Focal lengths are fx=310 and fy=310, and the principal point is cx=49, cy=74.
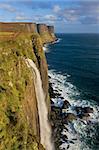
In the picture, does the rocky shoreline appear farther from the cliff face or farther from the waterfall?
the cliff face

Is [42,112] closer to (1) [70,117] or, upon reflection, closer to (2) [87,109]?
(1) [70,117]

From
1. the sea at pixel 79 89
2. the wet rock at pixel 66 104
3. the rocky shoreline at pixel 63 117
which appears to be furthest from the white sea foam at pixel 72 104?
the wet rock at pixel 66 104

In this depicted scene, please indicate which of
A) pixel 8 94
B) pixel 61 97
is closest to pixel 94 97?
pixel 61 97

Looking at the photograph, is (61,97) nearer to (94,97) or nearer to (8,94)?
(94,97)

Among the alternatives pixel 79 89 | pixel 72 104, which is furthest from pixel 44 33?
pixel 72 104

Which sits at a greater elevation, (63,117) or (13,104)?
(13,104)

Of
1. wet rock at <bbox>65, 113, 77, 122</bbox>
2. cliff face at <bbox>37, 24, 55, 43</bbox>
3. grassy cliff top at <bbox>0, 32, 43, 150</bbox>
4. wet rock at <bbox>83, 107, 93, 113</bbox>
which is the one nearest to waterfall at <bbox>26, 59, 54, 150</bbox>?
wet rock at <bbox>65, 113, 77, 122</bbox>
